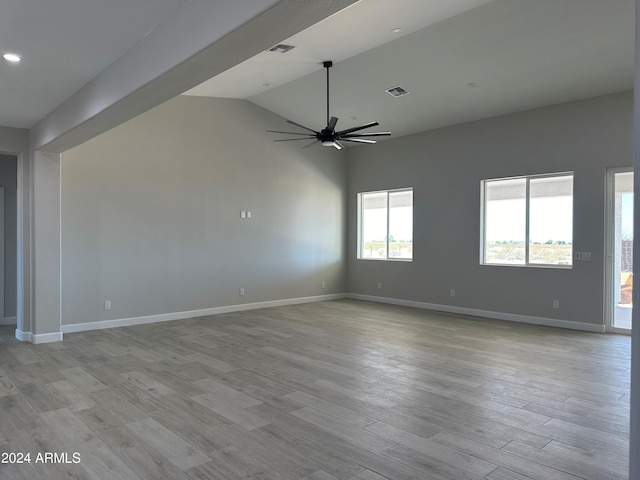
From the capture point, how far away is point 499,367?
450 centimetres

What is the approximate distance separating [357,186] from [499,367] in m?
5.74

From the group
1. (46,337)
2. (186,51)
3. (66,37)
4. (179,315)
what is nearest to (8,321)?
(46,337)

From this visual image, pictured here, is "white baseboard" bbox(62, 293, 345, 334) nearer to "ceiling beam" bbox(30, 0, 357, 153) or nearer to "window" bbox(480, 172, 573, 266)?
"ceiling beam" bbox(30, 0, 357, 153)

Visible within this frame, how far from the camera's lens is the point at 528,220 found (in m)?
7.07

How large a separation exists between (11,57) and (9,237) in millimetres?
4395

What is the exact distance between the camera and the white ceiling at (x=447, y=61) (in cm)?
449

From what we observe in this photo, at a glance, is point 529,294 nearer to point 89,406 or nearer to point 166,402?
point 166,402

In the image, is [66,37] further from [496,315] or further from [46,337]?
[496,315]

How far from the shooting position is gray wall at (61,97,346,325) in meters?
6.30

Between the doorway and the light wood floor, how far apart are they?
1.76 ft

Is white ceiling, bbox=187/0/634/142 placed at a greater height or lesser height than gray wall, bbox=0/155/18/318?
greater

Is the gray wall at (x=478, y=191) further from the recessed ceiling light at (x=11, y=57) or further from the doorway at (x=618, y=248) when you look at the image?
the recessed ceiling light at (x=11, y=57)

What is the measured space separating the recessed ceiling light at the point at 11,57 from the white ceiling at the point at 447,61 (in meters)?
2.75

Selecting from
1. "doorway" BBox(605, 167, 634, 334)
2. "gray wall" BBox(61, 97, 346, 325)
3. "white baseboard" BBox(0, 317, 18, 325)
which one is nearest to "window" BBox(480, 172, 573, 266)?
"doorway" BBox(605, 167, 634, 334)
